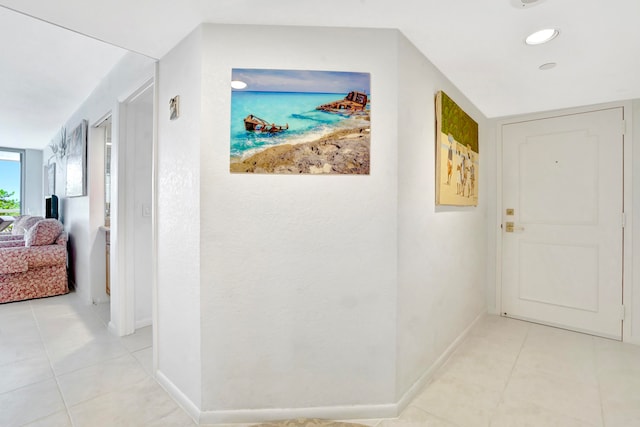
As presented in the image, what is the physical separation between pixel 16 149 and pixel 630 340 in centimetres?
1024

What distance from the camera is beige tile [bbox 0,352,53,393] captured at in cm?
192

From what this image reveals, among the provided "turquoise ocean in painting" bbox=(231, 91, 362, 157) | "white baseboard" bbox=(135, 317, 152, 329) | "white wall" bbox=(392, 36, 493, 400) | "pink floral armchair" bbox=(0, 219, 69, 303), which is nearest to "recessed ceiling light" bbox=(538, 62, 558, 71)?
"white wall" bbox=(392, 36, 493, 400)

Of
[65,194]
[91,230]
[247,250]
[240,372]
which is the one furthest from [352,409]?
[65,194]

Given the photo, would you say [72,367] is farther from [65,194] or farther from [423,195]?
[65,194]

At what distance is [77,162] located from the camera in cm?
355

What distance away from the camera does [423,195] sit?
189cm

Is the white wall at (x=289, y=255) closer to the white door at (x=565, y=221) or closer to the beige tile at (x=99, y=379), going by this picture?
the beige tile at (x=99, y=379)

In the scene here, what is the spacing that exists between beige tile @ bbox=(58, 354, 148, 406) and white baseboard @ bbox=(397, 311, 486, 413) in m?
1.68

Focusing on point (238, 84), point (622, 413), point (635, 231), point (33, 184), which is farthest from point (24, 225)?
point (635, 231)

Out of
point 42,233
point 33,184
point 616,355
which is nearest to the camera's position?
point 616,355

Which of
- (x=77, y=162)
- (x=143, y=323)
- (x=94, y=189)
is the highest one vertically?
(x=77, y=162)

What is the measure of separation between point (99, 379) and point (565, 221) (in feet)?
13.2

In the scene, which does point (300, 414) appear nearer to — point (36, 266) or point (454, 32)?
point (454, 32)

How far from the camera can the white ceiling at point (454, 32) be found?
142 centimetres
